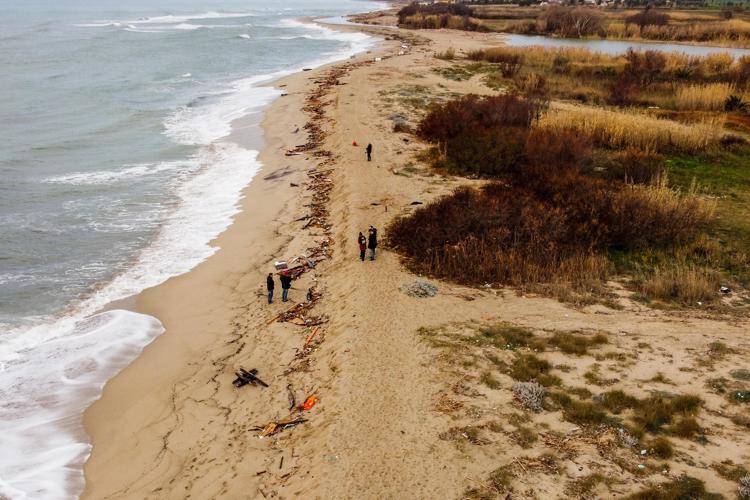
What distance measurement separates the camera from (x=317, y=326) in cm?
1284

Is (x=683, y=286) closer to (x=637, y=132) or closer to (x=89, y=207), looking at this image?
(x=637, y=132)

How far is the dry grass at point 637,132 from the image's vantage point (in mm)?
24016

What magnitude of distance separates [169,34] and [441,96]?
56.6 meters

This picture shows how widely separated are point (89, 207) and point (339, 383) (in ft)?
51.1

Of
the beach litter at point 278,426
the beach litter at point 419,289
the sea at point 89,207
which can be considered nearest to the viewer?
the beach litter at point 278,426

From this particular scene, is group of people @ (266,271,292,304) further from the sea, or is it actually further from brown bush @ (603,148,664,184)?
brown bush @ (603,148,664,184)

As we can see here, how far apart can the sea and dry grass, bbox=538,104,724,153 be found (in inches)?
586

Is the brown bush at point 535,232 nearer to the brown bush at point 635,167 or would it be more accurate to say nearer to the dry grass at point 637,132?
the brown bush at point 635,167

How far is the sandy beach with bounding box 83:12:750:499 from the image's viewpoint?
8.37m

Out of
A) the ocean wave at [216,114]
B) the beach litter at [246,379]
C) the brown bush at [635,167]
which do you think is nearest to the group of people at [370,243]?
the beach litter at [246,379]

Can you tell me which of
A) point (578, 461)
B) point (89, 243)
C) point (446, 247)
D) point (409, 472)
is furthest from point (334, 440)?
point (89, 243)

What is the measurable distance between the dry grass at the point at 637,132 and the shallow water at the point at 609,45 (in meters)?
31.9

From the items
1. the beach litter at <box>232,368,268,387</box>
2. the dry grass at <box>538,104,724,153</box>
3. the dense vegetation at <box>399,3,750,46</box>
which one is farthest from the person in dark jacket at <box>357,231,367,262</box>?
the dense vegetation at <box>399,3,750,46</box>

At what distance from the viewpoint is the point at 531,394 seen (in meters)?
9.60
